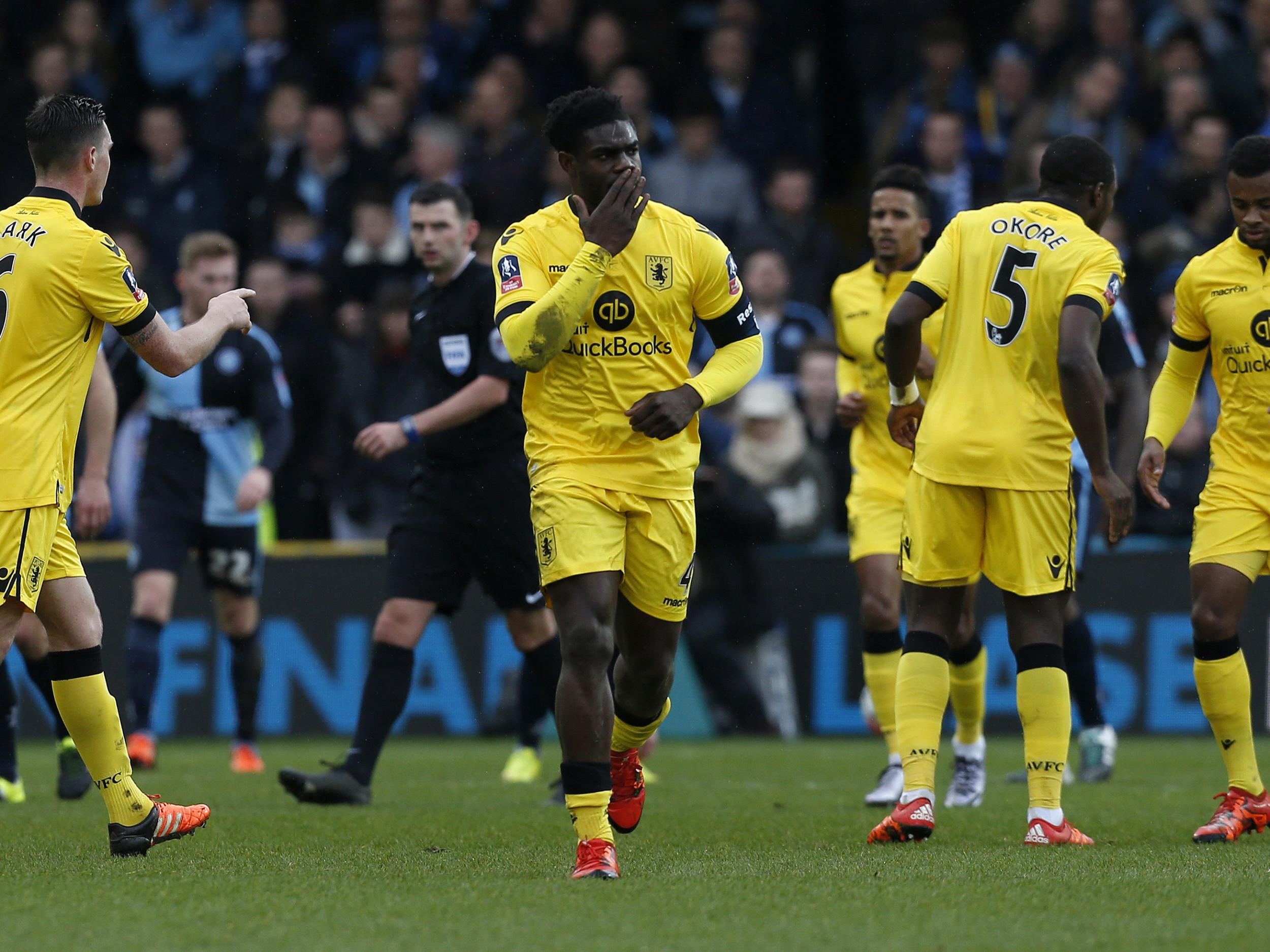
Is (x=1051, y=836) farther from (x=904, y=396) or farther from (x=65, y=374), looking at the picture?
(x=65, y=374)

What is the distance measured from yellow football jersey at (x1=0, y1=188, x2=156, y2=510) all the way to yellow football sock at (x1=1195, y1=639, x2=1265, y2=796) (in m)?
3.95

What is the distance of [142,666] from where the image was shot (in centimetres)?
960

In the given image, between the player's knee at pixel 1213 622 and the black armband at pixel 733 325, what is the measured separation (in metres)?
1.98

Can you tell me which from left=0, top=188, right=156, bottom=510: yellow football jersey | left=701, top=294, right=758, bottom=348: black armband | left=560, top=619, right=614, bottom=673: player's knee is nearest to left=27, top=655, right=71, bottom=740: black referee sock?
left=0, top=188, right=156, bottom=510: yellow football jersey

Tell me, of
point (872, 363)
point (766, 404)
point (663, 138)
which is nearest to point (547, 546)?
point (872, 363)

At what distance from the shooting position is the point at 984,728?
1211cm

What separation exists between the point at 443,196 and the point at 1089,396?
331cm

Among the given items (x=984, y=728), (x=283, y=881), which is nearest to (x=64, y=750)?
(x=283, y=881)

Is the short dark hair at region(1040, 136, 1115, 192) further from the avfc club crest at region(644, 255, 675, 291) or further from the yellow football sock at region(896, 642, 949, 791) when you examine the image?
the yellow football sock at region(896, 642, 949, 791)

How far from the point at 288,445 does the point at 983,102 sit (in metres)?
7.33

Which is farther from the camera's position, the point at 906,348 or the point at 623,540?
the point at 906,348

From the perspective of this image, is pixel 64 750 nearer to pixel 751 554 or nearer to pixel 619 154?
pixel 619 154

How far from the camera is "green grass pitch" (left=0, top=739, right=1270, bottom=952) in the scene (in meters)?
4.36

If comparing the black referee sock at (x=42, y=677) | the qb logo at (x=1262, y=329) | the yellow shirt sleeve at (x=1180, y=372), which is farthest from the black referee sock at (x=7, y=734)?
the qb logo at (x=1262, y=329)
